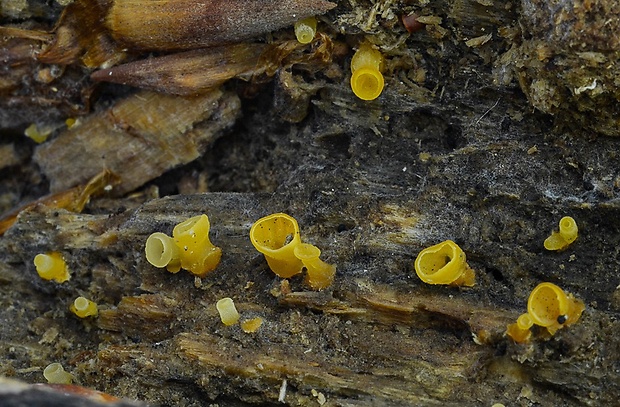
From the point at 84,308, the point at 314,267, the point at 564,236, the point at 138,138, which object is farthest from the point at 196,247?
the point at 564,236

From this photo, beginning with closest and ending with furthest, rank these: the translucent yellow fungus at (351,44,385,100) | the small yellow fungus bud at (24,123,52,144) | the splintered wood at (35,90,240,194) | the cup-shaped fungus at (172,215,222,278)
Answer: the cup-shaped fungus at (172,215,222,278) → the translucent yellow fungus at (351,44,385,100) → the splintered wood at (35,90,240,194) → the small yellow fungus bud at (24,123,52,144)

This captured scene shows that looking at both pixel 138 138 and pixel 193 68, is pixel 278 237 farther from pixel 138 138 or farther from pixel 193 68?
pixel 138 138

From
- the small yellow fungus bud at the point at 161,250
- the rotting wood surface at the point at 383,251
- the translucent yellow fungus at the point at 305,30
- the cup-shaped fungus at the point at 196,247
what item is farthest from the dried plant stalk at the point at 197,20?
the small yellow fungus bud at the point at 161,250

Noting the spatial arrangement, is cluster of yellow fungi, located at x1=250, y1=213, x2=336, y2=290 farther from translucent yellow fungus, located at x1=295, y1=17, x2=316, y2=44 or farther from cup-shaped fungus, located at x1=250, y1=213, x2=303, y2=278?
translucent yellow fungus, located at x1=295, y1=17, x2=316, y2=44

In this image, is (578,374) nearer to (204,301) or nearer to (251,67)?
(204,301)

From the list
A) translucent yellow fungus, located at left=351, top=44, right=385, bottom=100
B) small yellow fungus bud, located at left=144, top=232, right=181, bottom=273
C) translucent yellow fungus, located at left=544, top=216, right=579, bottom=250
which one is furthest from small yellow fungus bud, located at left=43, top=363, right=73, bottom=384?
translucent yellow fungus, located at left=544, top=216, right=579, bottom=250

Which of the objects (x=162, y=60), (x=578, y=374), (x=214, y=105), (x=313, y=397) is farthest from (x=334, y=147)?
(x=578, y=374)
